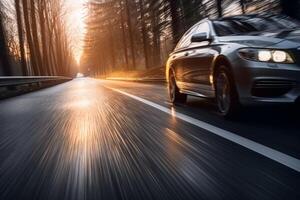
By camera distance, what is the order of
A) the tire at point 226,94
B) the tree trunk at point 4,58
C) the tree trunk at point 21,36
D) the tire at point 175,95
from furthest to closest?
the tree trunk at point 21,36 → the tree trunk at point 4,58 → the tire at point 175,95 → the tire at point 226,94

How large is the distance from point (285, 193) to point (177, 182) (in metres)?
0.83

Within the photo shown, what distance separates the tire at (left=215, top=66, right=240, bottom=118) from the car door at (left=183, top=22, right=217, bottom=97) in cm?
35

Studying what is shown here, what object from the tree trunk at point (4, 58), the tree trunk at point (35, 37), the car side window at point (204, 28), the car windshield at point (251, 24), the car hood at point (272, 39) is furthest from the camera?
the tree trunk at point (35, 37)

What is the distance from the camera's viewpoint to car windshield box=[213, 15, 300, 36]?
755cm

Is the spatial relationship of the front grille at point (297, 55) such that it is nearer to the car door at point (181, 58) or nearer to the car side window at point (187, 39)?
the car door at point (181, 58)

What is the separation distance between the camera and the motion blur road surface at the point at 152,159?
371 cm

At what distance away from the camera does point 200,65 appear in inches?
334

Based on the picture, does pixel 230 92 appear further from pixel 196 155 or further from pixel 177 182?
pixel 177 182

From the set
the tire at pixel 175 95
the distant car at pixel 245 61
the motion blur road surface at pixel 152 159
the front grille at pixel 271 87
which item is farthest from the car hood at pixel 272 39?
the tire at pixel 175 95

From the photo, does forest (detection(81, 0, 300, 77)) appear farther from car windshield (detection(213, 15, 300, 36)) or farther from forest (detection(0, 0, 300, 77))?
car windshield (detection(213, 15, 300, 36))

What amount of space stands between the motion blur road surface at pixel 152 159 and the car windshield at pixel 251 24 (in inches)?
48.9

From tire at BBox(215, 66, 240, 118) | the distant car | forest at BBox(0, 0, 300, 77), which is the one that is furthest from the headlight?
forest at BBox(0, 0, 300, 77)

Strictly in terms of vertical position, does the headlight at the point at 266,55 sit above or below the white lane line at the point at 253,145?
above

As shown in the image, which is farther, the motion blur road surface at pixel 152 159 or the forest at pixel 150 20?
the forest at pixel 150 20
